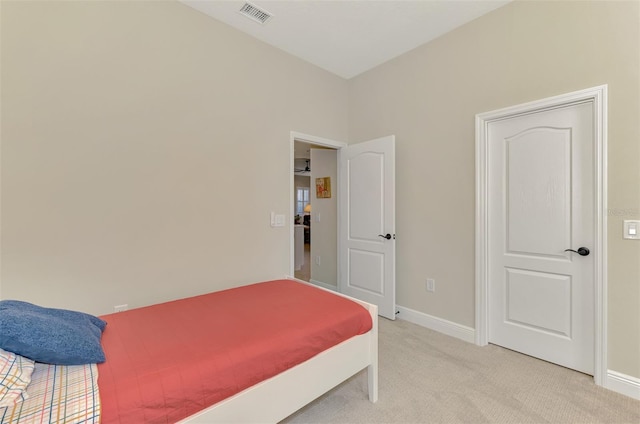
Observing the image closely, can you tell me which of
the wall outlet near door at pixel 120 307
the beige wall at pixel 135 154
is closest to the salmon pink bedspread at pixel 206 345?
the wall outlet near door at pixel 120 307

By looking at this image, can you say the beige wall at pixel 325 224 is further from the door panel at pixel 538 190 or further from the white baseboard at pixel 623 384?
the white baseboard at pixel 623 384

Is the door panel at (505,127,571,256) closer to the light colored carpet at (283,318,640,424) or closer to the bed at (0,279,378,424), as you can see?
the light colored carpet at (283,318,640,424)

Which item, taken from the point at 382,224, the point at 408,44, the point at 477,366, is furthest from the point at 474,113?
the point at 477,366

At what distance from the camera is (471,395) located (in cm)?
187

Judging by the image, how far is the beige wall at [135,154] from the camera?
1775mm

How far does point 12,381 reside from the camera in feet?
3.00

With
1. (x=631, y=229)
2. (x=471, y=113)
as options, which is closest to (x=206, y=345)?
(x=631, y=229)

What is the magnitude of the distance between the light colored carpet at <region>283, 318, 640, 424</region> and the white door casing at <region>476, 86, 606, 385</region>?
207 millimetres

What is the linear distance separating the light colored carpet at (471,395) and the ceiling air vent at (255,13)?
10.1 feet

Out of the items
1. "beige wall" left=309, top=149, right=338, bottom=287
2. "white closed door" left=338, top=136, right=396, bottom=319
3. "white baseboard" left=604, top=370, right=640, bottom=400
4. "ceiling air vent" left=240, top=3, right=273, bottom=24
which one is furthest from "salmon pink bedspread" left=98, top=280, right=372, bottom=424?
"ceiling air vent" left=240, top=3, right=273, bottom=24

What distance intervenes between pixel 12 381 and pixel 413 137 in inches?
127

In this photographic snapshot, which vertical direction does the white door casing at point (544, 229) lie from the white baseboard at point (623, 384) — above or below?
above

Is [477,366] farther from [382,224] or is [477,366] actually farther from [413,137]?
[413,137]

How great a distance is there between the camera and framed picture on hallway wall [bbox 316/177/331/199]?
4.16 metres
